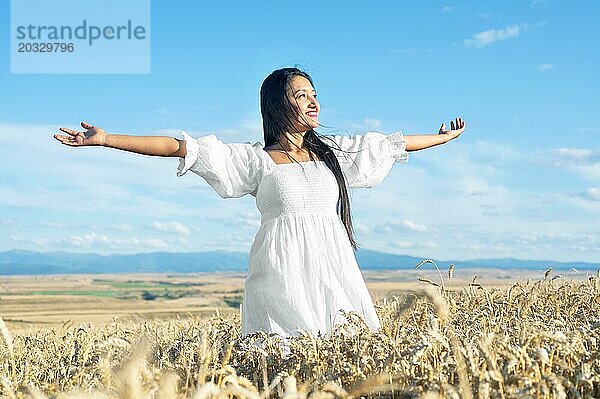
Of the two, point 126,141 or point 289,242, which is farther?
point 289,242

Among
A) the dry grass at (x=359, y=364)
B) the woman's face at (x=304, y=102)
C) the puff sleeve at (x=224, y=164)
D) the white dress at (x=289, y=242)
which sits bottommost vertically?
the dry grass at (x=359, y=364)

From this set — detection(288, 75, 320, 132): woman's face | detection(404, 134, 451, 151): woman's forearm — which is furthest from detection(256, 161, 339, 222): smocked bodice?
detection(404, 134, 451, 151): woman's forearm

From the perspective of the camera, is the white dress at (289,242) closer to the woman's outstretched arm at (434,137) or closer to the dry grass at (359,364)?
the dry grass at (359,364)

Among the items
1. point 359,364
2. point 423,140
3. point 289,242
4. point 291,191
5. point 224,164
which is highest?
point 423,140

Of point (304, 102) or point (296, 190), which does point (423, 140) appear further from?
point (296, 190)

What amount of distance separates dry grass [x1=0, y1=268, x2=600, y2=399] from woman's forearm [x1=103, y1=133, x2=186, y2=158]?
4.49 ft

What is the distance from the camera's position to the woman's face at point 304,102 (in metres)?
6.14

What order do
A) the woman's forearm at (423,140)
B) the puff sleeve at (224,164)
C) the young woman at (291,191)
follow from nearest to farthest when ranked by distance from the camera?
the young woman at (291,191) → the puff sleeve at (224,164) → the woman's forearm at (423,140)

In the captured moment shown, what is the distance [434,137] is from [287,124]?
1.52m

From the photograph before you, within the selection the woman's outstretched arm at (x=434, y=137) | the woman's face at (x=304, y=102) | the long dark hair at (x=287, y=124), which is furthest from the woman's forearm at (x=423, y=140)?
the woman's face at (x=304, y=102)

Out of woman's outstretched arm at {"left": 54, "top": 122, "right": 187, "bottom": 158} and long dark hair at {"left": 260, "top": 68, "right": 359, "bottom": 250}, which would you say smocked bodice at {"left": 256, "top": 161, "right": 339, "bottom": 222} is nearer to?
long dark hair at {"left": 260, "top": 68, "right": 359, "bottom": 250}

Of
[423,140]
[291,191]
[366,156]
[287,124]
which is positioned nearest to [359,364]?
[291,191]

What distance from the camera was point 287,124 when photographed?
20.3ft

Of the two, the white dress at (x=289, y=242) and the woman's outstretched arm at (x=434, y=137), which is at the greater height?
the woman's outstretched arm at (x=434, y=137)
